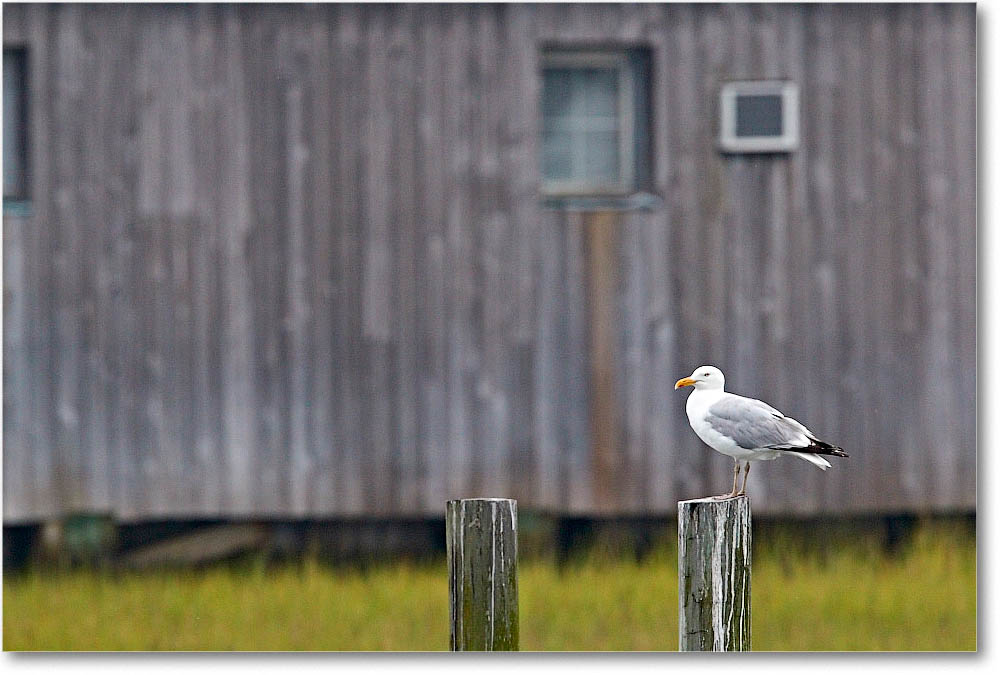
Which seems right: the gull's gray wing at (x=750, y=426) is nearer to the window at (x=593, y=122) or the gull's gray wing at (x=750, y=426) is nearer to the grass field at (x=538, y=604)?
the grass field at (x=538, y=604)

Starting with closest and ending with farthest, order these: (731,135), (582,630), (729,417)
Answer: (729,417) → (582,630) → (731,135)

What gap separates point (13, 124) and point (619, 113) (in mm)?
2779

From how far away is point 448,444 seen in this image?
7.28m

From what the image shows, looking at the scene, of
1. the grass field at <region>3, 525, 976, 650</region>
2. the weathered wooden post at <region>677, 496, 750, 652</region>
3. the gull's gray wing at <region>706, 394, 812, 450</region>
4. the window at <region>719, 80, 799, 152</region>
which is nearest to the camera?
the weathered wooden post at <region>677, 496, 750, 652</region>

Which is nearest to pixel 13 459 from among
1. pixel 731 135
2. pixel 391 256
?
pixel 391 256

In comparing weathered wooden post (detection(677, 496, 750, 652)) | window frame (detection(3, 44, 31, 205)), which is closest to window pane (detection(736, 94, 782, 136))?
window frame (detection(3, 44, 31, 205))

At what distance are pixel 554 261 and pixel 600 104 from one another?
0.75 m

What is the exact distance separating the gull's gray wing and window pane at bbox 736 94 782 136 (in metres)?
2.85

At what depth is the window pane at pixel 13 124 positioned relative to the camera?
719cm

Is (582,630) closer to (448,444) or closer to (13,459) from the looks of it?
(448,444)

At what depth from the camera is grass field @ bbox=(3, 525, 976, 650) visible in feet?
20.6

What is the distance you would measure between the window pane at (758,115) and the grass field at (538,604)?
1.91 metres

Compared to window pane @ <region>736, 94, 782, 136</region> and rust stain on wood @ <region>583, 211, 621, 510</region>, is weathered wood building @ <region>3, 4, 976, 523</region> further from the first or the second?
window pane @ <region>736, 94, 782, 136</region>

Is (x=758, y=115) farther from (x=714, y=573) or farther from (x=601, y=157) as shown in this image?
(x=714, y=573)
